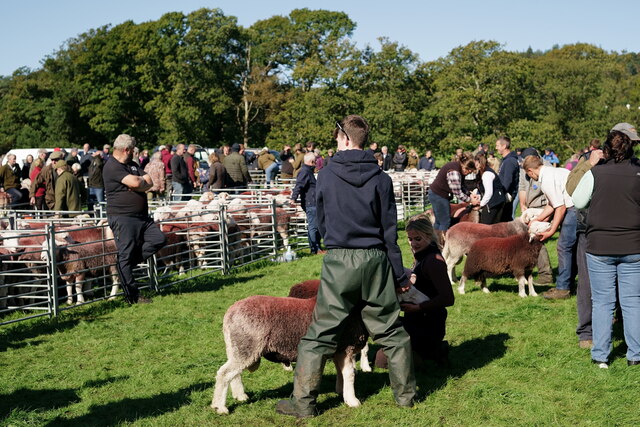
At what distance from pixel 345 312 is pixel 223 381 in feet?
3.65

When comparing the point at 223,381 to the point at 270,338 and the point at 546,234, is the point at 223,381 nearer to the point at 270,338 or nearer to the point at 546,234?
the point at 270,338

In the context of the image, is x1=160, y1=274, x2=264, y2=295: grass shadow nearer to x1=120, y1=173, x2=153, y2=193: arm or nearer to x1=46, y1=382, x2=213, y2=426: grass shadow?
x1=120, y1=173, x2=153, y2=193: arm

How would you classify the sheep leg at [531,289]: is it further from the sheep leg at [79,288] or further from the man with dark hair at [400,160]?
the man with dark hair at [400,160]

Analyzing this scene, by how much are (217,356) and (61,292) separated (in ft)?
13.8

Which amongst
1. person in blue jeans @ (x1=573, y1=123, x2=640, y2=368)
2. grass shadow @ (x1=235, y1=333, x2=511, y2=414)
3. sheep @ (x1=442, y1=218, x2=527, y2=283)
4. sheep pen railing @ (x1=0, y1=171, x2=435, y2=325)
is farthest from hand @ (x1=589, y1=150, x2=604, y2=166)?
sheep pen railing @ (x1=0, y1=171, x2=435, y2=325)

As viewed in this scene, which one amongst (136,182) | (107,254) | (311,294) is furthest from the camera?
(107,254)

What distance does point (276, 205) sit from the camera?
14.4 m

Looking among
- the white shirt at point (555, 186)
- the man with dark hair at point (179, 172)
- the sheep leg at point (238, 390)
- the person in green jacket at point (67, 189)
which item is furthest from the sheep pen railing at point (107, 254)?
the white shirt at point (555, 186)

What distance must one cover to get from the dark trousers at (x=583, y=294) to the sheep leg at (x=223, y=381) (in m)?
3.61

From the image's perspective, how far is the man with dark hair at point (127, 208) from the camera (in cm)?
906

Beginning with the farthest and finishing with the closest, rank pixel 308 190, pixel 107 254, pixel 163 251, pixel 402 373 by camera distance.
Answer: pixel 308 190, pixel 163 251, pixel 107 254, pixel 402 373

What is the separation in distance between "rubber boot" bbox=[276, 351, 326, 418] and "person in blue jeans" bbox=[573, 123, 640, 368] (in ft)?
8.84

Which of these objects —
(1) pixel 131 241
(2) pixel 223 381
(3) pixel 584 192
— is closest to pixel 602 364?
(3) pixel 584 192

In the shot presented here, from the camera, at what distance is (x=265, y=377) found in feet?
20.4
